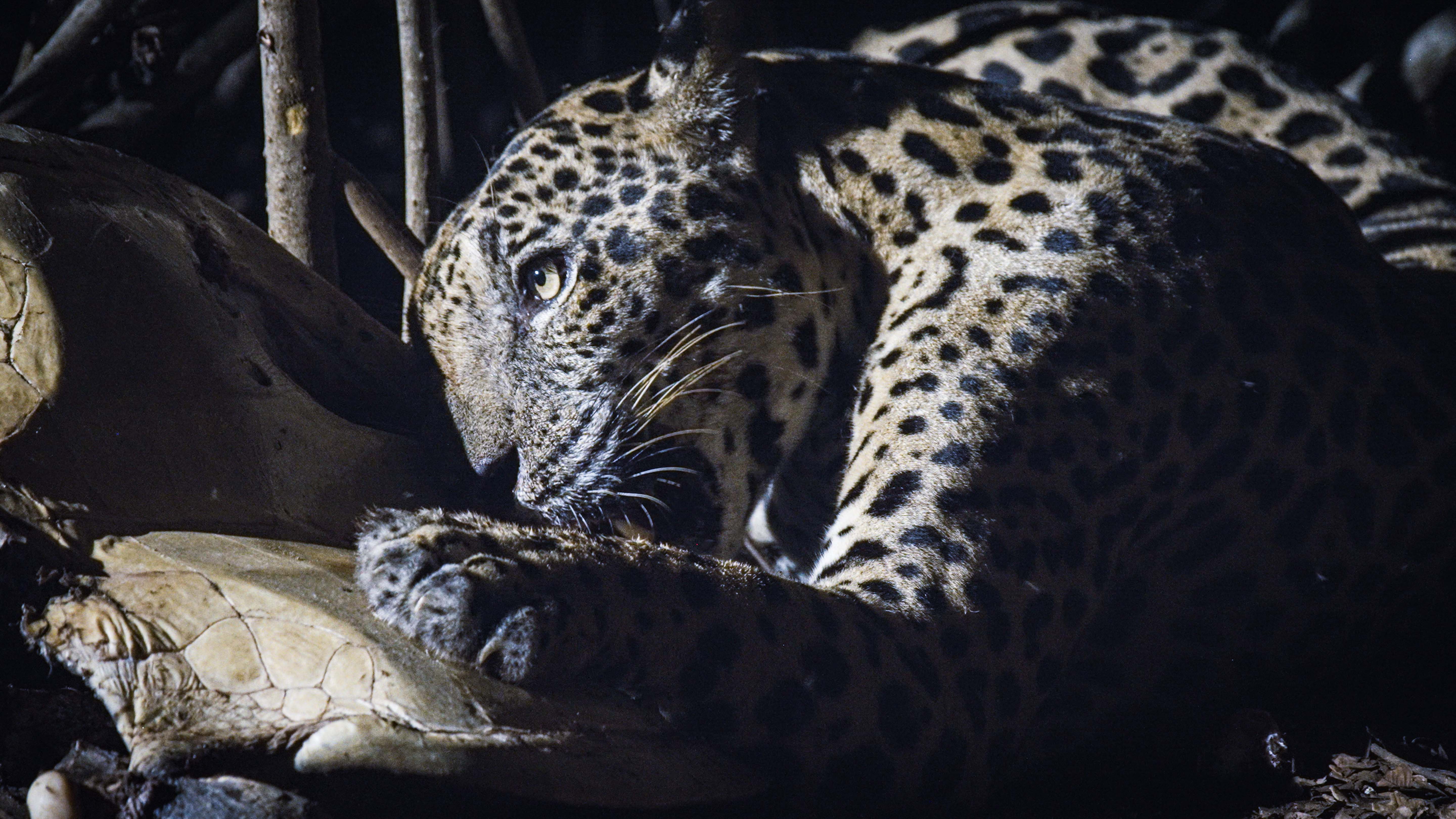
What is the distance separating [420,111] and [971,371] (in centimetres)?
212

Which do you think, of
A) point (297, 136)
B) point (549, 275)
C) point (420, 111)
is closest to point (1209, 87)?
point (549, 275)

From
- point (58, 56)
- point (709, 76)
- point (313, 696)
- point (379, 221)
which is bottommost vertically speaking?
point (313, 696)

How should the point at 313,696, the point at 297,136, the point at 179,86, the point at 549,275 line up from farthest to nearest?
1. the point at 179,86
2. the point at 297,136
3. the point at 549,275
4. the point at 313,696

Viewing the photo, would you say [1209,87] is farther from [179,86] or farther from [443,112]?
[179,86]

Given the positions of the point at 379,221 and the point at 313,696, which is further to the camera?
the point at 379,221

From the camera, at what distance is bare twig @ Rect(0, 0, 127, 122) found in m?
4.09

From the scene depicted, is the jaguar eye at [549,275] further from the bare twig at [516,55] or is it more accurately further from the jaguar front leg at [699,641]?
the bare twig at [516,55]

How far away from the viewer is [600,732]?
1.99 m

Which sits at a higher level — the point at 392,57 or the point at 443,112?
the point at 392,57

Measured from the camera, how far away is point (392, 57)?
15.9 feet

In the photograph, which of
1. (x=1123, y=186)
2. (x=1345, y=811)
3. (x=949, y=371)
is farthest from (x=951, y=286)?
(x=1345, y=811)

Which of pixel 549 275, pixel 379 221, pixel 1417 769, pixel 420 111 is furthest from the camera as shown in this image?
pixel 420 111

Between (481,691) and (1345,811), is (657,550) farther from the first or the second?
(1345,811)

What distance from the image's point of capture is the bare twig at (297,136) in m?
3.29
